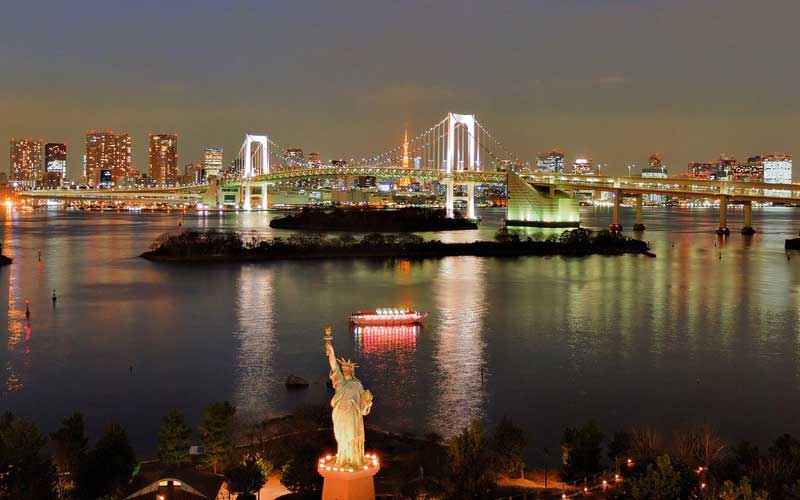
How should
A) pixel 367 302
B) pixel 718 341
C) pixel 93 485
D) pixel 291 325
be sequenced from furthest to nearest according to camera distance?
1. pixel 367 302
2. pixel 291 325
3. pixel 718 341
4. pixel 93 485

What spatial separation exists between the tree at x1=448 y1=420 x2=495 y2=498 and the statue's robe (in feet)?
4.34

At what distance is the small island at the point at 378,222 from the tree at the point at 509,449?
28.4 metres

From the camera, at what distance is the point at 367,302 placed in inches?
561

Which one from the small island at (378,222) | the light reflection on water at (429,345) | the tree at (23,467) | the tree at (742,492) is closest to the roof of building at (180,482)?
the tree at (23,467)

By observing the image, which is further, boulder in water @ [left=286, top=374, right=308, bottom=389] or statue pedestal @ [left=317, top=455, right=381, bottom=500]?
boulder in water @ [left=286, top=374, right=308, bottom=389]

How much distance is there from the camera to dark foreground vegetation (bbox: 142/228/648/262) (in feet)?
72.6

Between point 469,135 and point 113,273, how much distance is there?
26.2 metres

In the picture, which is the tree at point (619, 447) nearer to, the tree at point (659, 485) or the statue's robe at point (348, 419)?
the tree at point (659, 485)

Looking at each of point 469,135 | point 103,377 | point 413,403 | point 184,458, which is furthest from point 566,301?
point 469,135

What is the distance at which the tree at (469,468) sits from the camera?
4895 mm

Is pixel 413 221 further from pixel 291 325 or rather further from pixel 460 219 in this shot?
pixel 291 325

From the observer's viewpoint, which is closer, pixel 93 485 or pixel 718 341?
pixel 93 485

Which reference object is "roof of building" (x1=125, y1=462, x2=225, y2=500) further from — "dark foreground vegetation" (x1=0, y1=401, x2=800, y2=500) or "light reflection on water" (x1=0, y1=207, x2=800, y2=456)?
"light reflection on water" (x1=0, y1=207, x2=800, y2=456)

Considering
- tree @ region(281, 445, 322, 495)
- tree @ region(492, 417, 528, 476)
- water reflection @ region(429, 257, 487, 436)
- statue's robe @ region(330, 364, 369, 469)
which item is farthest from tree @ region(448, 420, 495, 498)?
water reflection @ region(429, 257, 487, 436)
